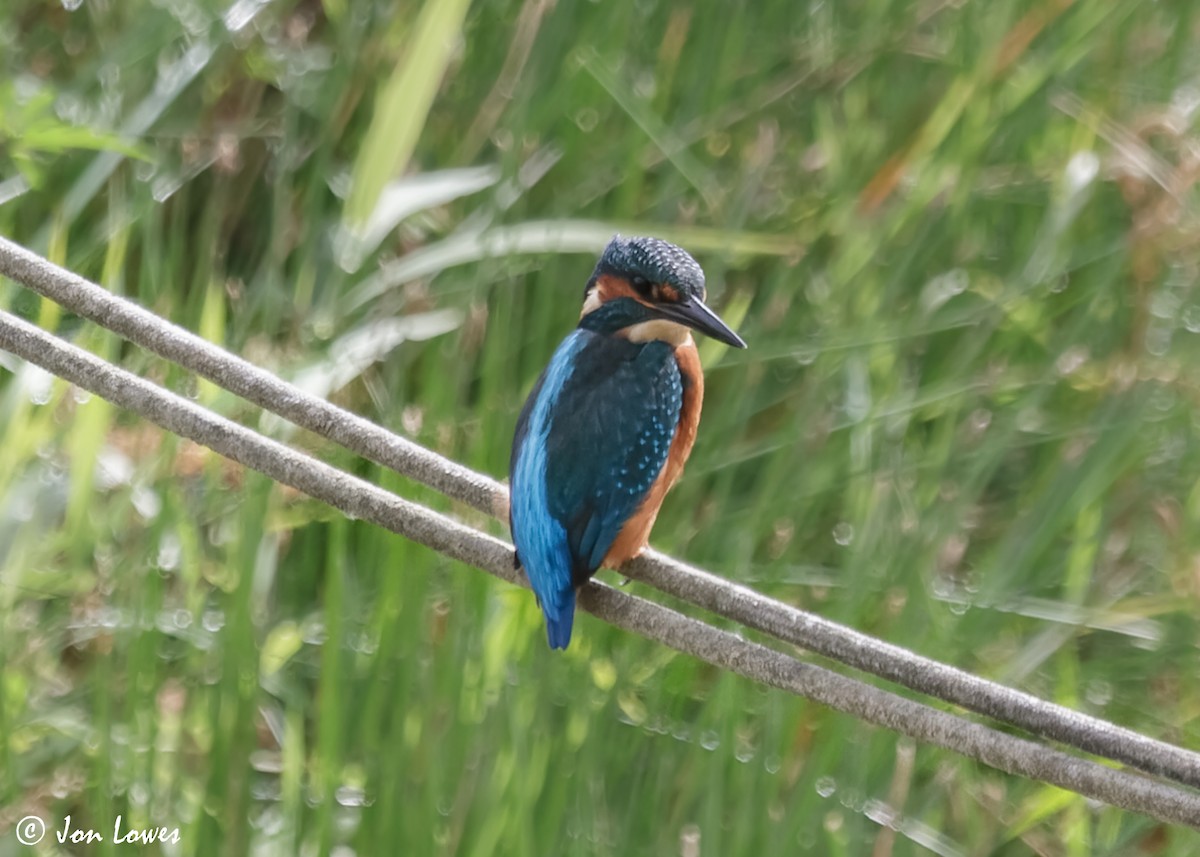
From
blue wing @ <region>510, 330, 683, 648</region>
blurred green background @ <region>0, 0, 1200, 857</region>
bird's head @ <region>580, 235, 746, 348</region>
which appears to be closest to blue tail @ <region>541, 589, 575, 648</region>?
blue wing @ <region>510, 330, 683, 648</region>

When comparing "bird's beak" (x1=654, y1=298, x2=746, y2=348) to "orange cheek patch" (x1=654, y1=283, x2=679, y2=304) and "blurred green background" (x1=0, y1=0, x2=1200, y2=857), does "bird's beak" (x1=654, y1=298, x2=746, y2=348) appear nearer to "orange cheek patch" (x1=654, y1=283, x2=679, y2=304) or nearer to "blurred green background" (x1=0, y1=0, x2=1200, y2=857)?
"orange cheek patch" (x1=654, y1=283, x2=679, y2=304)

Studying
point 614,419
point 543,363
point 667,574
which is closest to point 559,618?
point 667,574

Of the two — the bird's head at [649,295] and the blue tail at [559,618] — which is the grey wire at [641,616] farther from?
the bird's head at [649,295]

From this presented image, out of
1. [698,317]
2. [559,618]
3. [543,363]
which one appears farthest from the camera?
[543,363]

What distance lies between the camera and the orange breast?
1646 mm

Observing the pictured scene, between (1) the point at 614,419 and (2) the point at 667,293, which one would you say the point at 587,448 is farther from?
(2) the point at 667,293

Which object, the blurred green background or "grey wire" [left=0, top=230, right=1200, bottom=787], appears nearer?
"grey wire" [left=0, top=230, right=1200, bottom=787]

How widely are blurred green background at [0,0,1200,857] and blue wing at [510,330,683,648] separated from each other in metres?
0.08

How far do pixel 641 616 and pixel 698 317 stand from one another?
41 centimetres

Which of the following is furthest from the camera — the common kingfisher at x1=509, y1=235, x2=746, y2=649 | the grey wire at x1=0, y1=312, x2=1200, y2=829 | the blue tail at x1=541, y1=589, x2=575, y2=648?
the common kingfisher at x1=509, y1=235, x2=746, y2=649

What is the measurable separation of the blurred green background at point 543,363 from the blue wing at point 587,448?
0.25 feet

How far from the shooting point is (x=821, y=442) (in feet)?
6.26

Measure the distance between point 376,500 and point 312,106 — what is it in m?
1.09

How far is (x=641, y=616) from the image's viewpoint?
4.33 feet
